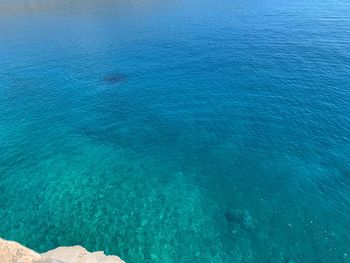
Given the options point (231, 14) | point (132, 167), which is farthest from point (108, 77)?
point (231, 14)

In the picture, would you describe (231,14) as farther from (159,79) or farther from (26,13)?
(26,13)

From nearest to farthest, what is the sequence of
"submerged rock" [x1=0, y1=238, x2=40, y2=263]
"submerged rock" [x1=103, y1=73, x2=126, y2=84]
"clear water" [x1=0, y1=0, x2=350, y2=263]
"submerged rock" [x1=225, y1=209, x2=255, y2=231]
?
1. "submerged rock" [x1=0, y1=238, x2=40, y2=263]
2. "clear water" [x1=0, y1=0, x2=350, y2=263]
3. "submerged rock" [x1=225, y1=209, x2=255, y2=231]
4. "submerged rock" [x1=103, y1=73, x2=126, y2=84]

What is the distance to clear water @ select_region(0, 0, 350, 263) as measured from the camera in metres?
46.8

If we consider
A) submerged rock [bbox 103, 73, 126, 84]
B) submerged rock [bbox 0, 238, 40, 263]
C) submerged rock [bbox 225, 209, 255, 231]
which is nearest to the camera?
submerged rock [bbox 0, 238, 40, 263]

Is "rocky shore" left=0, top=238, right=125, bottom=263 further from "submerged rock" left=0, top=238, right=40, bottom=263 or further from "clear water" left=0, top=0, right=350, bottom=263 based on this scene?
"clear water" left=0, top=0, right=350, bottom=263

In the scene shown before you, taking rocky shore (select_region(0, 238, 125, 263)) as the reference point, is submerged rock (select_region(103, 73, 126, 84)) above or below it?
below

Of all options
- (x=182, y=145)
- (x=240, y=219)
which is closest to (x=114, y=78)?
(x=182, y=145)

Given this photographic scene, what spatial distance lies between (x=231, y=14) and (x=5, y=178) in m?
134

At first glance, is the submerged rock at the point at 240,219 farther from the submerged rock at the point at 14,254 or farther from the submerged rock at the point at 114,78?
the submerged rock at the point at 114,78

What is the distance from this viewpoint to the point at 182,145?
64.6m

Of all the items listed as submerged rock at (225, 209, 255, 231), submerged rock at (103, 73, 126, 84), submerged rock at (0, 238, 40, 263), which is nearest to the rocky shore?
submerged rock at (0, 238, 40, 263)

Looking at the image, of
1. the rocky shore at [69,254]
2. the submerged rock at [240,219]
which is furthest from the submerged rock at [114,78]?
the submerged rock at [240,219]

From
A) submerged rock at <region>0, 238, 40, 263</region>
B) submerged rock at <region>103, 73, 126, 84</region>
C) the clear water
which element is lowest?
submerged rock at <region>103, 73, 126, 84</region>

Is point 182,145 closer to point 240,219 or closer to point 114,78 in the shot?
point 240,219
